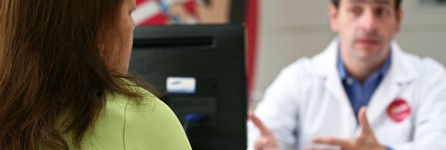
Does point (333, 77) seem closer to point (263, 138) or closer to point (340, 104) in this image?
point (340, 104)

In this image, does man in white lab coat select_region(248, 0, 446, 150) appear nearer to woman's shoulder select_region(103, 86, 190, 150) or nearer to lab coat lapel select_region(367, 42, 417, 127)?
lab coat lapel select_region(367, 42, 417, 127)

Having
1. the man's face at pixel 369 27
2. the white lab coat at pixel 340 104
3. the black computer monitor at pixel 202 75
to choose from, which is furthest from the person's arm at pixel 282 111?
the black computer monitor at pixel 202 75

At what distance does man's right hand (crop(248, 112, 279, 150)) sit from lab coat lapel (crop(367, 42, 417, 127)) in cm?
38

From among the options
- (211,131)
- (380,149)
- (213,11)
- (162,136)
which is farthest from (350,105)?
(213,11)

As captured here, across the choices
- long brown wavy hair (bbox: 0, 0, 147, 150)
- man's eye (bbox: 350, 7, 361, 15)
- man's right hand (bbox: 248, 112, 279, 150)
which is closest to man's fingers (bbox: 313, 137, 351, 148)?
man's right hand (bbox: 248, 112, 279, 150)

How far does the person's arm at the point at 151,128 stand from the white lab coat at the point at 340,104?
117 cm

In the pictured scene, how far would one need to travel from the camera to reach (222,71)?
1.60 meters

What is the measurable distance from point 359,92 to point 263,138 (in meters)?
0.45

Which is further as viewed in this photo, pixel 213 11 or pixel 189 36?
pixel 213 11

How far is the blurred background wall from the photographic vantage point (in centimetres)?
409

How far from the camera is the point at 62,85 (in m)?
0.94

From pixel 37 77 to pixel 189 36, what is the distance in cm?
76

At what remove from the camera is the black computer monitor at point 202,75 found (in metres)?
1.59

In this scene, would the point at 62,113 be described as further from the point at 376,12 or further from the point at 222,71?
the point at 376,12
